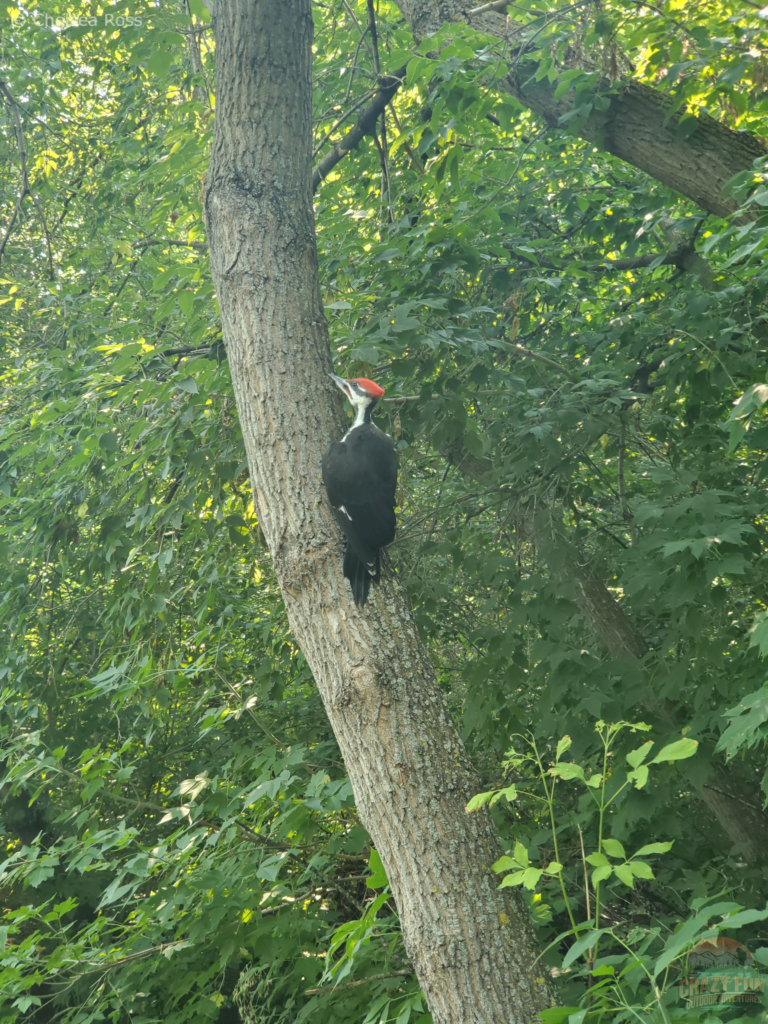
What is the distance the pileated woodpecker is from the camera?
1.98 metres

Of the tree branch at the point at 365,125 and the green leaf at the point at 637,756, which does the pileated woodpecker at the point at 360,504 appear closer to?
the green leaf at the point at 637,756

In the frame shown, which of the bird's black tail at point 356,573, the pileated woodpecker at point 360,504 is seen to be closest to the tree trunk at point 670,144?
the pileated woodpecker at point 360,504

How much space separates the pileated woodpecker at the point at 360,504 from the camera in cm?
198

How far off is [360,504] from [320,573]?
0.23 meters

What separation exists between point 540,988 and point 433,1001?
0.26 meters

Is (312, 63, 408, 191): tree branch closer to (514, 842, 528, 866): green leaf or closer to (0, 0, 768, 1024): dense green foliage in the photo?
(0, 0, 768, 1024): dense green foliage

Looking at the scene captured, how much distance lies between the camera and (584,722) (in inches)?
110

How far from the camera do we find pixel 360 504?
78.2 inches

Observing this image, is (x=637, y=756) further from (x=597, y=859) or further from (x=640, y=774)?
(x=597, y=859)

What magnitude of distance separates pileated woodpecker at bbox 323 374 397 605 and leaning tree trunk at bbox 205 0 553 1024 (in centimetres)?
5

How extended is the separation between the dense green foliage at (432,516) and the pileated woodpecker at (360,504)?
0.66 meters

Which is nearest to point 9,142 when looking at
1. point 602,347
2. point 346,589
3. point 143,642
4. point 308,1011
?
point 143,642

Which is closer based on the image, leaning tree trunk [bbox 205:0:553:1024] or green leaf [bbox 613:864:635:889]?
green leaf [bbox 613:864:635:889]

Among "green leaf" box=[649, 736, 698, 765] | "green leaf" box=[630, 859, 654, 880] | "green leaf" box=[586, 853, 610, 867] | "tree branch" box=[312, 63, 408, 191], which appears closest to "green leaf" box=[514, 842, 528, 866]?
"green leaf" box=[586, 853, 610, 867]
